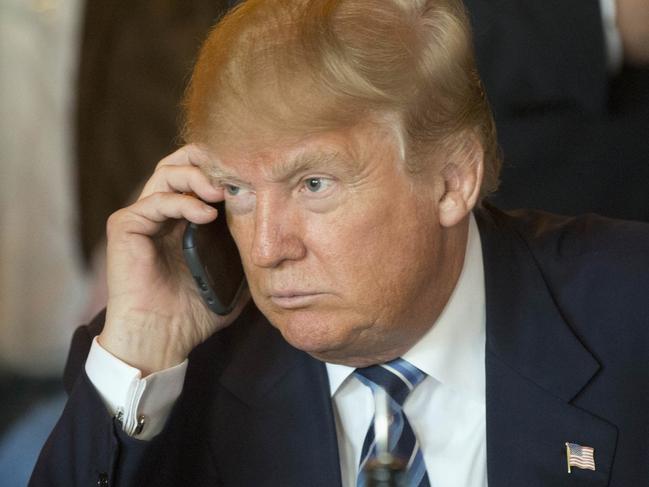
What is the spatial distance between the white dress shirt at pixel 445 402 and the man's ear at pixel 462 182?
17 cm

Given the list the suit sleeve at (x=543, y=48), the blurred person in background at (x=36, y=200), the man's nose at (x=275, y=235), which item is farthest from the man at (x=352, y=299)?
the blurred person in background at (x=36, y=200)

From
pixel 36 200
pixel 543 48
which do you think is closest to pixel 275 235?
pixel 543 48

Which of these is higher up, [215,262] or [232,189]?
[232,189]

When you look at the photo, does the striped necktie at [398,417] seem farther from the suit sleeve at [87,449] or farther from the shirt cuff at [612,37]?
the shirt cuff at [612,37]

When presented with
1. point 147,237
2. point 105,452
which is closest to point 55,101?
point 147,237

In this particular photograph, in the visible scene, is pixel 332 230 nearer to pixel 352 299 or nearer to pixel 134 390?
pixel 352 299

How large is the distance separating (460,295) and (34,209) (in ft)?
5.51

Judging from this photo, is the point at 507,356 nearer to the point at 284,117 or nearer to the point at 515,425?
the point at 515,425

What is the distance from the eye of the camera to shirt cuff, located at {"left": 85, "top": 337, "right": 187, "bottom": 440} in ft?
6.32

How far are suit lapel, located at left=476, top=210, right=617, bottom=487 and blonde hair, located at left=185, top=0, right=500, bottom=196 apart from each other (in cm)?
28

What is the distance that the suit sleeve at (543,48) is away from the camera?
2.38 m

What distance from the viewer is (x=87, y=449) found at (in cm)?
192

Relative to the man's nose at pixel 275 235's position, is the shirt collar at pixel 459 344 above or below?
below

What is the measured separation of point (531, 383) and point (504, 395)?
5cm
